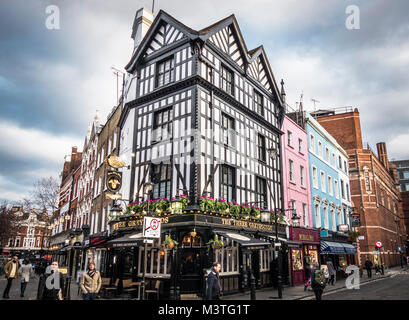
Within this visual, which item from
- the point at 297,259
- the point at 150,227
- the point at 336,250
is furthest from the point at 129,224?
the point at 336,250

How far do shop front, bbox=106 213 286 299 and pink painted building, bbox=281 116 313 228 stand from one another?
21.4 ft

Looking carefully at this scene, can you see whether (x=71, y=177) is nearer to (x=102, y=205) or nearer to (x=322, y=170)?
(x=102, y=205)

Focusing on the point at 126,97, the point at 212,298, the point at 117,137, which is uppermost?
the point at 126,97

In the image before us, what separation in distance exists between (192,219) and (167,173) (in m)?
3.16

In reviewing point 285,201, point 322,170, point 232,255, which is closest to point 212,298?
point 232,255

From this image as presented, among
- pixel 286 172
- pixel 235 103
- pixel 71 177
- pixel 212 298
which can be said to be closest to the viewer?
pixel 212 298

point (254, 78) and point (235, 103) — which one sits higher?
point (254, 78)

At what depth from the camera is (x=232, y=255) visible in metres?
15.9

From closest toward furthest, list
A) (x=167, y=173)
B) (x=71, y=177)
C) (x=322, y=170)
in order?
(x=167, y=173) → (x=322, y=170) → (x=71, y=177)

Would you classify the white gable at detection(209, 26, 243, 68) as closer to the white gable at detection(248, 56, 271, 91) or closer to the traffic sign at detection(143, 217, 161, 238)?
the white gable at detection(248, 56, 271, 91)

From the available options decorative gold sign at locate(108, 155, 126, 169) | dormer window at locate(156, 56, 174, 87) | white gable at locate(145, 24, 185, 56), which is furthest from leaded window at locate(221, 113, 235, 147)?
decorative gold sign at locate(108, 155, 126, 169)

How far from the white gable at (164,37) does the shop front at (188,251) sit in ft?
31.6

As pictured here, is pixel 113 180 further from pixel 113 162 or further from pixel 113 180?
pixel 113 162

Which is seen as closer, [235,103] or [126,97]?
[235,103]
